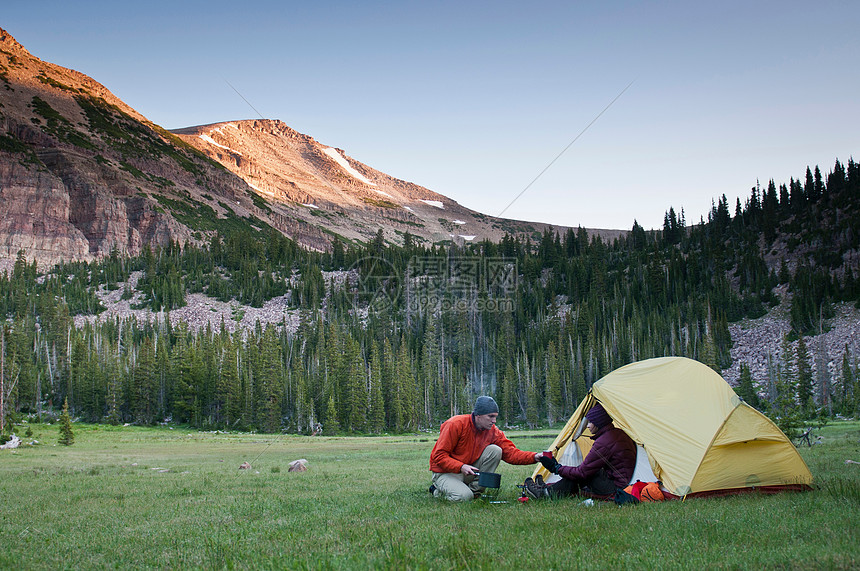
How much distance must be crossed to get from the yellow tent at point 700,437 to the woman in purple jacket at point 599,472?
42cm

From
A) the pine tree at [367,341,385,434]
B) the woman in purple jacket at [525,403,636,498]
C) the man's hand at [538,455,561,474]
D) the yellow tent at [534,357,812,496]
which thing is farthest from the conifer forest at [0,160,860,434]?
the man's hand at [538,455,561,474]

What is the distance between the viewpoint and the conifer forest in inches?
2702

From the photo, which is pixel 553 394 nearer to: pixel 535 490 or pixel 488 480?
pixel 535 490

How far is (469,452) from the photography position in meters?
10.4

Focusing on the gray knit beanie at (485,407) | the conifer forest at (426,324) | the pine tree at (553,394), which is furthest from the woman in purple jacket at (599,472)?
the pine tree at (553,394)

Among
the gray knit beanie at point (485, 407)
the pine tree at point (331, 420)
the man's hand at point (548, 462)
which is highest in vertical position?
the gray knit beanie at point (485, 407)

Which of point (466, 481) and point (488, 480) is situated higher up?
point (488, 480)

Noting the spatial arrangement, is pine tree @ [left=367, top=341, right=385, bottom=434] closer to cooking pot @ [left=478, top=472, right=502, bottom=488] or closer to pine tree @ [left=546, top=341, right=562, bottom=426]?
pine tree @ [left=546, top=341, right=562, bottom=426]

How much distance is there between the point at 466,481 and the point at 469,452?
0.54 m

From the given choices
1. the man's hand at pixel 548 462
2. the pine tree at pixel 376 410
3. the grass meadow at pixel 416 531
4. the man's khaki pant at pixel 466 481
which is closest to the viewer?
the grass meadow at pixel 416 531

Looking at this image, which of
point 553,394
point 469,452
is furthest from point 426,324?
point 469,452

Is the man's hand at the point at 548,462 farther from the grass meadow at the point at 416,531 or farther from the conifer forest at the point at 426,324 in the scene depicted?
the conifer forest at the point at 426,324

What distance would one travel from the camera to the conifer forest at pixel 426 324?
68.6m

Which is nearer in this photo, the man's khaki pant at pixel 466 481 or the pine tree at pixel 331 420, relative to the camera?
the man's khaki pant at pixel 466 481
